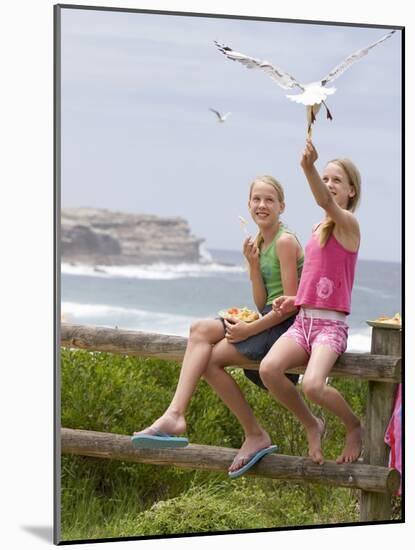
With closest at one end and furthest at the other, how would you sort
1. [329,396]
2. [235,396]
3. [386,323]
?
[329,396]
[235,396]
[386,323]

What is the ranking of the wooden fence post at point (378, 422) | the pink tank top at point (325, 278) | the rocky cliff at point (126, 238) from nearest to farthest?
the pink tank top at point (325, 278), the wooden fence post at point (378, 422), the rocky cliff at point (126, 238)

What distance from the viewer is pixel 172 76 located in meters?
6.40

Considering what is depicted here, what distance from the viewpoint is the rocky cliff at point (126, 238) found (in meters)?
6.68

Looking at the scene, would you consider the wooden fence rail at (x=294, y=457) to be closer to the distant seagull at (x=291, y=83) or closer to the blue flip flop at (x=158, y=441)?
the blue flip flop at (x=158, y=441)

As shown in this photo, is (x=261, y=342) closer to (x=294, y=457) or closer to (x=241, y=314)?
(x=241, y=314)

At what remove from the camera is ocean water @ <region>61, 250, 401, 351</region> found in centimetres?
651

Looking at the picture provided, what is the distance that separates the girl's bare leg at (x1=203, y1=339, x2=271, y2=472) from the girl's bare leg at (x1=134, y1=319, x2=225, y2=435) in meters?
0.04

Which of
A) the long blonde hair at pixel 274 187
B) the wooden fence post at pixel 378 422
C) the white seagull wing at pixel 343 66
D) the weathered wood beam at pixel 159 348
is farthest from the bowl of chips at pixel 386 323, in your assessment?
the white seagull wing at pixel 343 66

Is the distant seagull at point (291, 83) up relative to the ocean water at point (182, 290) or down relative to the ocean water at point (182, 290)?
up

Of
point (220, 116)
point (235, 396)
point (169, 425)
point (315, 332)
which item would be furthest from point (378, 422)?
point (220, 116)

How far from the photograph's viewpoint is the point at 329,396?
245 inches

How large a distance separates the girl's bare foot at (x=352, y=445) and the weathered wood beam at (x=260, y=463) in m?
0.03

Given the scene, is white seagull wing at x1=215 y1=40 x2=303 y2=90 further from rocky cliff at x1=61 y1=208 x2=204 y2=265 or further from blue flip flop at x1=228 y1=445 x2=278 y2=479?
blue flip flop at x1=228 y1=445 x2=278 y2=479

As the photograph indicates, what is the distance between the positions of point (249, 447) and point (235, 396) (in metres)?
0.24
